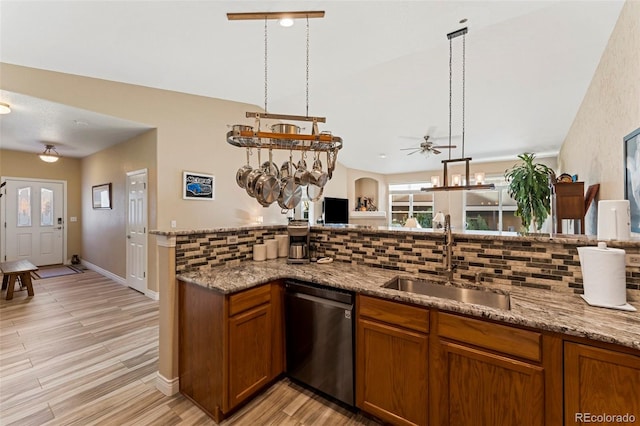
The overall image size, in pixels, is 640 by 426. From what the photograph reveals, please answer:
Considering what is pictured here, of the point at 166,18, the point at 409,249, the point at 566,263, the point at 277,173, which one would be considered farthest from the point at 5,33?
the point at 566,263

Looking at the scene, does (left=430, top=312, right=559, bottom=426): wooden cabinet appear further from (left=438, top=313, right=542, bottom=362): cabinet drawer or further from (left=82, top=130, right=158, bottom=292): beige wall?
(left=82, top=130, right=158, bottom=292): beige wall

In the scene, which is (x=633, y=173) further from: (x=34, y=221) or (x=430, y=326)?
(x=34, y=221)

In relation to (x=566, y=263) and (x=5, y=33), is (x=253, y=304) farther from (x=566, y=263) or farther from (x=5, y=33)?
(x=5, y=33)

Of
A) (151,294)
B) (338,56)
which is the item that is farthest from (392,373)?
(151,294)

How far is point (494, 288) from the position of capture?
1.68 m

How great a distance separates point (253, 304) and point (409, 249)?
122 cm

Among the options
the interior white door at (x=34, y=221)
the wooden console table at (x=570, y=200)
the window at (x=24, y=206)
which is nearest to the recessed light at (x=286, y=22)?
the wooden console table at (x=570, y=200)

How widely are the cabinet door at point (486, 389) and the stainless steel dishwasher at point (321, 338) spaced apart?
22.0 inches

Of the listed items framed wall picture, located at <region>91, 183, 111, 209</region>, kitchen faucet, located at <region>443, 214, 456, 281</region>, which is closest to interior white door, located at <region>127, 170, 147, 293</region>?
framed wall picture, located at <region>91, 183, 111, 209</region>

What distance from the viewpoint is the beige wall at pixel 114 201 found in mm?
4062

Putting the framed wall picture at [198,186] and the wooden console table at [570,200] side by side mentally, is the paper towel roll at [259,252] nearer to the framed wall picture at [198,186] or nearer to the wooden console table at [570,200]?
the framed wall picture at [198,186]

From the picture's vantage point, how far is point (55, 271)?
18.8 feet

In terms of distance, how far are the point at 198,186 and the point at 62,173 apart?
467cm

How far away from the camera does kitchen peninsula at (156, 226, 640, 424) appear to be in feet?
3.77
